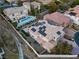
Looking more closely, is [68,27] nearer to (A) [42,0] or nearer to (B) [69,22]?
(B) [69,22]

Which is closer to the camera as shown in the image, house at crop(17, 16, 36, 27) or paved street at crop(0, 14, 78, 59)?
paved street at crop(0, 14, 78, 59)

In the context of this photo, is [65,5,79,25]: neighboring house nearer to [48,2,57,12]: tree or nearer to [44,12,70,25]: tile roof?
[44,12,70,25]: tile roof

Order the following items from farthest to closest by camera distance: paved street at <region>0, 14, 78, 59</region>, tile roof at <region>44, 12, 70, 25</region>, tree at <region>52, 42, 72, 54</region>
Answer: tile roof at <region>44, 12, 70, 25</region> < paved street at <region>0, 14, 78, 59</region> < tree at <region>52, 42, 72, 54</region>


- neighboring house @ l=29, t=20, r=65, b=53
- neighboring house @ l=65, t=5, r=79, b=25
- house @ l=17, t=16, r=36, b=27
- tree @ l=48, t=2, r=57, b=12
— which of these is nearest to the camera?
neighboring house @ l=29, t=20, r=65, b=53

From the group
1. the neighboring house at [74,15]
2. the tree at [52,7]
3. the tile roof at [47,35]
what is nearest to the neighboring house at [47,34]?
the tile roof at [47,35]

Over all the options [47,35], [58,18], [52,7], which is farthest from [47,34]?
[52,7]

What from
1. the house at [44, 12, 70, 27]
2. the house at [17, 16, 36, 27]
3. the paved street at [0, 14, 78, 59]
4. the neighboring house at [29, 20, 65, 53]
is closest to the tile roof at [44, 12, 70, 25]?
the house at [44, 12, 70, 27]

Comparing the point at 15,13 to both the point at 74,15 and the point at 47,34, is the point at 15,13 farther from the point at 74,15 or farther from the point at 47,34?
the point at 74,15

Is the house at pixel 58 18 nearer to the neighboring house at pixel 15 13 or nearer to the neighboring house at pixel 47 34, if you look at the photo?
the neighboring house at pixel 47 34
